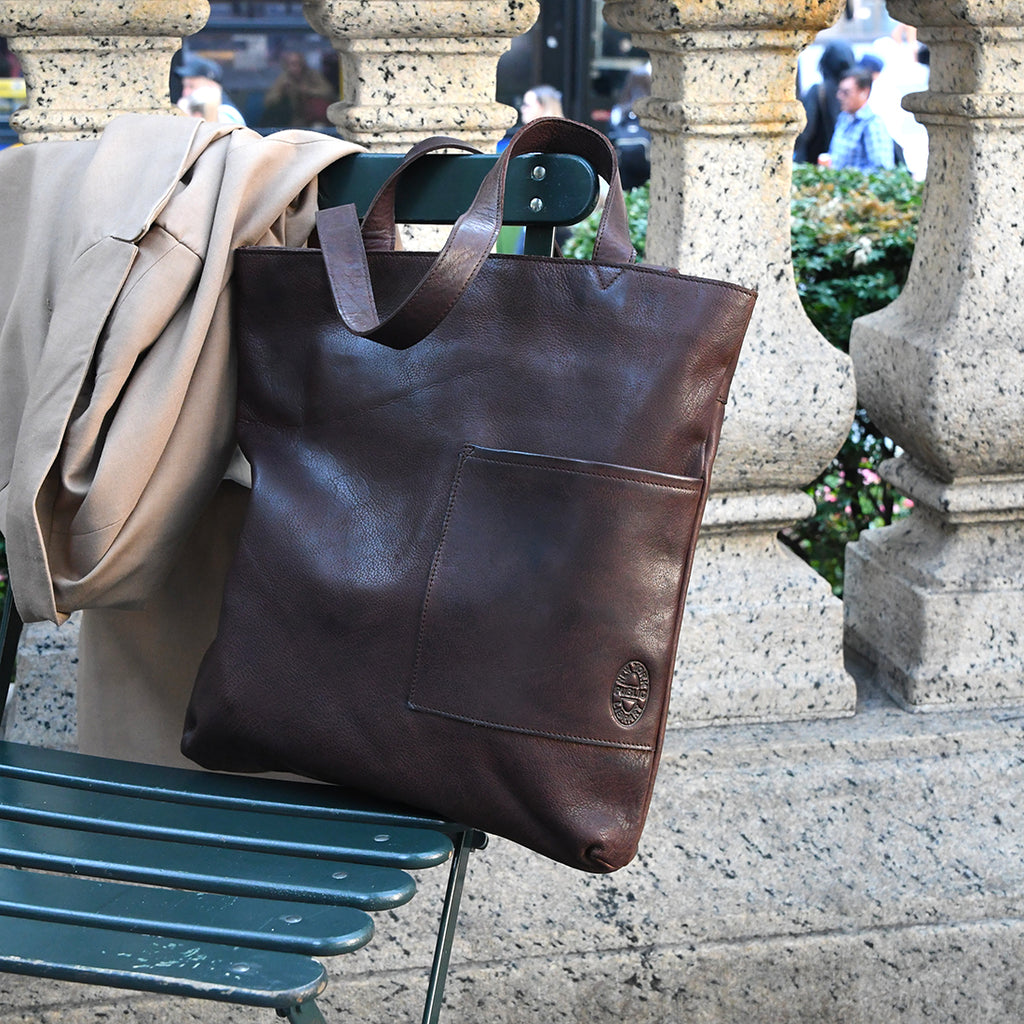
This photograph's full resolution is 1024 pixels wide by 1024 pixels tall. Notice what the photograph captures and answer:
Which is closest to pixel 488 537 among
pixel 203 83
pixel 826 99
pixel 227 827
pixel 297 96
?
pixel 227 827

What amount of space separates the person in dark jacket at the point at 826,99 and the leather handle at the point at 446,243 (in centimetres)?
818

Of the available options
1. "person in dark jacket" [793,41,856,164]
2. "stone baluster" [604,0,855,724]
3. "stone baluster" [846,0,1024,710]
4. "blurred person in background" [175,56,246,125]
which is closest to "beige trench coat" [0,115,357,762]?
"stone baluster" [604,0,855,724]

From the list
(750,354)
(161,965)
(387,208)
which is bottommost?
(161,965)

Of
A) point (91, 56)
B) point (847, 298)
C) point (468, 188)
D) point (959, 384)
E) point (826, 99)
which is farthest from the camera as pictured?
point (826, 99)

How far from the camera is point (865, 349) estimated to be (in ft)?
7.20

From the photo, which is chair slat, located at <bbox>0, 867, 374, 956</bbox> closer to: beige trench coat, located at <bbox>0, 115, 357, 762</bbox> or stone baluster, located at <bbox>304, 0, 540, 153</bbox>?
beige trench coat, located at <bbox>0, 115, 357, 762</bbox>

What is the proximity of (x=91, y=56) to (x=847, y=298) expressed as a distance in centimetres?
172

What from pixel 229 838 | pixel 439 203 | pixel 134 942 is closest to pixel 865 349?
pixel 439 203

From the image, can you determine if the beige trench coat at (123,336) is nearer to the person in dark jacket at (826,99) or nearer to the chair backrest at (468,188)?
the chair backrest at (468,188)

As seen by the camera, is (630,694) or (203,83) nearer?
(630,694)

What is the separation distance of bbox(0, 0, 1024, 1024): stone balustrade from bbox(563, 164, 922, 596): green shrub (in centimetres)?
83

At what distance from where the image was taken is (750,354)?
1990 mm

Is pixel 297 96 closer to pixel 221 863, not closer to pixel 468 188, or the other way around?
pixel 468 188

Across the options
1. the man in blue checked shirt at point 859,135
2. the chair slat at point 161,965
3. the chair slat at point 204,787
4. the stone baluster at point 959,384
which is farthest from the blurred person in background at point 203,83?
the chair slat at point 161,965
